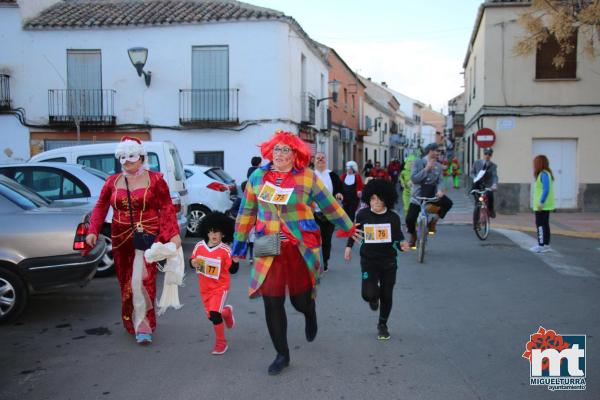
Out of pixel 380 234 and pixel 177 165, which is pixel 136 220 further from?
pixel 177 165

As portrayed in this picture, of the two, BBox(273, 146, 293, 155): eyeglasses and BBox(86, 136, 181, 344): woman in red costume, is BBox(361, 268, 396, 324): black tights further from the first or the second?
BBox(86, 136, 181, 344): woman in red costume

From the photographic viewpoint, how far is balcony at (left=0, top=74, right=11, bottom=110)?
2027cm

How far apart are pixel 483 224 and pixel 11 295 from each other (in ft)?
27.7

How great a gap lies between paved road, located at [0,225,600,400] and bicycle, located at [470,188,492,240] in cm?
341

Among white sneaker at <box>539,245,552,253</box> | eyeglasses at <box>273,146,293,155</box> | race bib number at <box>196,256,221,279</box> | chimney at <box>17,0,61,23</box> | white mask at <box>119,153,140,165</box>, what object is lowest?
white sneaker at <box>539,245,552,253</box>

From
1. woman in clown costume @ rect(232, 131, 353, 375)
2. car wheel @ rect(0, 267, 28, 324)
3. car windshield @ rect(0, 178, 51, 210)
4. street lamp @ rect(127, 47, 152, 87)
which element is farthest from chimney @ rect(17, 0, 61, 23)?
woman in clown costume @ rect(232, 131, 353, 375)

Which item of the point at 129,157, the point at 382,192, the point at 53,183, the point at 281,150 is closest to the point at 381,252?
the point at 382,192

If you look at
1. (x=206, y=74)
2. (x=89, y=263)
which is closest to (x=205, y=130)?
(x=206, y=74)

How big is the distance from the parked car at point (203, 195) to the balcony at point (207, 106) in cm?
788

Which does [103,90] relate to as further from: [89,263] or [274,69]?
[89,263]

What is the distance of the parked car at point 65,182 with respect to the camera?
26.6 ft

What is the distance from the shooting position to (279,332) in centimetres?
436

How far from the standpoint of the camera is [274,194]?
170 inches

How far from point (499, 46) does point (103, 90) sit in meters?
12.8
